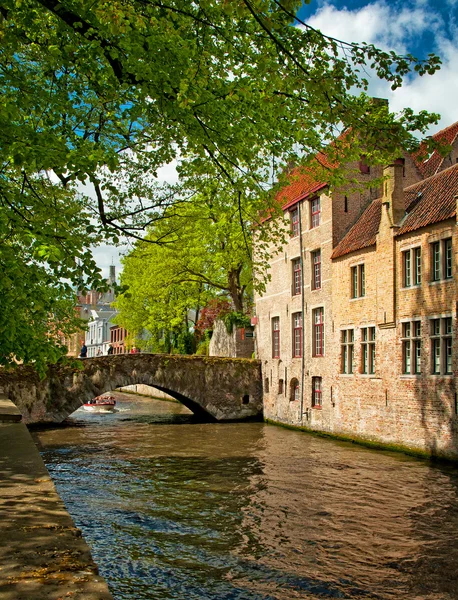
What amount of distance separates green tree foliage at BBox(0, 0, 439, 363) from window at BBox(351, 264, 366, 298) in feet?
35.7

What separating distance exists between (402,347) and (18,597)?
48.9ft

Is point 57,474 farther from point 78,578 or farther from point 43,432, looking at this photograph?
point 78,578

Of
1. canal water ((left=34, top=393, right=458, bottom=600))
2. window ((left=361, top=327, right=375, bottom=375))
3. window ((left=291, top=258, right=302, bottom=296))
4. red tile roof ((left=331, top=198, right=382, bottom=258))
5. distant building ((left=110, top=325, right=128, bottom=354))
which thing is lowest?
canal water ((left=34, top=393, right=458, bottom=600))

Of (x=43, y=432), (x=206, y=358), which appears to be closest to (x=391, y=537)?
(x=43, y=432)

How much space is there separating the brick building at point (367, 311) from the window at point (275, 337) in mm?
39

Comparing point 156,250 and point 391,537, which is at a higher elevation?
point 156,250

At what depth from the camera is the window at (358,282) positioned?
1970 cm

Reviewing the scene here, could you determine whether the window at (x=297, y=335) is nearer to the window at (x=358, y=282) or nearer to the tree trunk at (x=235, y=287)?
the window at (x=358, y=282)

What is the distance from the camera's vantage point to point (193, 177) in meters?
10.5

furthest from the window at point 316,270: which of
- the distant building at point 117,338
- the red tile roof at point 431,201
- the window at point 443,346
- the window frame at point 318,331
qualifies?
the distant building at point 117,338

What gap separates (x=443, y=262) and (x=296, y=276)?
9.06 meters

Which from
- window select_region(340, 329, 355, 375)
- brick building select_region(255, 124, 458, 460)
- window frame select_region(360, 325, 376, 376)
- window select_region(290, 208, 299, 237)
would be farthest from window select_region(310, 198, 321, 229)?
window frame select_region(360, 325, 376, 376)

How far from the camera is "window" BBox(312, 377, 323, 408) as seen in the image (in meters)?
22.2

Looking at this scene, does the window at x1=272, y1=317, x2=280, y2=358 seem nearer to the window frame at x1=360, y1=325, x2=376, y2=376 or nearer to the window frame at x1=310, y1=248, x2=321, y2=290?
the window frame at x1=310, y1=248, x2=321, y2=290
